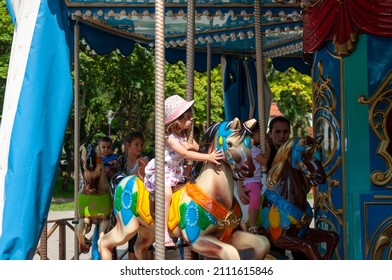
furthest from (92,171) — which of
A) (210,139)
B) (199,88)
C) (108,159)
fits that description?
(199,88)

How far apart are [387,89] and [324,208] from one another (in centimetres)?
131

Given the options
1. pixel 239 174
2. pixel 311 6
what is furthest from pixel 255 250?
pixel 311 6

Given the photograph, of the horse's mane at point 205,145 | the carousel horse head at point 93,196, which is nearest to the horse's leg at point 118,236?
the horse's mane at point 205,145

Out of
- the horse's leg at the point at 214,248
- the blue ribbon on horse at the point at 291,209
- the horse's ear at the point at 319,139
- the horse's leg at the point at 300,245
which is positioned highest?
the horse's ear at the point at 319,139

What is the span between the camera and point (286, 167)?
572 centimetres

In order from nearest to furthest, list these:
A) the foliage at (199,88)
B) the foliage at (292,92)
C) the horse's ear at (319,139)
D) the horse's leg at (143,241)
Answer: the horse's ear at (319,139), the horse's leg at (143,241), the foliage at (199,88), the foliage at (292,92)

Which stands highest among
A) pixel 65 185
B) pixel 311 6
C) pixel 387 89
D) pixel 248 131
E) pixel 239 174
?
pixel 311 6

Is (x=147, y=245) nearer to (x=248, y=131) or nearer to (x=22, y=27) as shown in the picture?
(x=248, y=131)

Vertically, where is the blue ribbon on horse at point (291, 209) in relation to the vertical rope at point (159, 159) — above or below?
below

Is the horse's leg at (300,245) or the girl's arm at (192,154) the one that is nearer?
the girl's arm at (192,154)

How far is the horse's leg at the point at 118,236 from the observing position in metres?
5.83

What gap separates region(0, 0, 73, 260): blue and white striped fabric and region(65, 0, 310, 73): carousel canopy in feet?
9.79

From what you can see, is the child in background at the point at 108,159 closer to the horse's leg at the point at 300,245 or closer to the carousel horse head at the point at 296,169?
the carousel horse head at the point at 296,169

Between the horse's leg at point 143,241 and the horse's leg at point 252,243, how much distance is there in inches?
43.5
